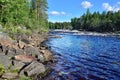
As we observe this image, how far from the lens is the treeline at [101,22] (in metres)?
→ 135

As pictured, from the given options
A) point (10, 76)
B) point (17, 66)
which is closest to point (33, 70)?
point (17, 66)

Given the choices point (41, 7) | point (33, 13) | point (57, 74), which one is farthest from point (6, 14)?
point (41, 7)

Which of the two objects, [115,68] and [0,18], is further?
[0,18]

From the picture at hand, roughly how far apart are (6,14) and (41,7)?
47486 mm

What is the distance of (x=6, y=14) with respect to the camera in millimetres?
36438

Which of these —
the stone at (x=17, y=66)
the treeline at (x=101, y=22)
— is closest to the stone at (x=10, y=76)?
A: the stone at (x=17, y=66)

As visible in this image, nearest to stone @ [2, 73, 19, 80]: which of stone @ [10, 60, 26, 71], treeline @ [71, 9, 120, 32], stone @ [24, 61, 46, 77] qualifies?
stone @ [24, 61, 46, 77]

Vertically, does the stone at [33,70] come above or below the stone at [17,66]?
below

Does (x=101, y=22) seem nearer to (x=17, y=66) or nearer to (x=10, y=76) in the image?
(x=17, y=66)

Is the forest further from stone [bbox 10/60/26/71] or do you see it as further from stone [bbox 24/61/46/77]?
stone [bbox 10/60/26/71]

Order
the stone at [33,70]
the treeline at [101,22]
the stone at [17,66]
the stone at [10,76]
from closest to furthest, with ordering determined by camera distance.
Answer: the stone at [10,76] → the stone at [33,70] → the stone at [17,66] → the treeline at [101,22]

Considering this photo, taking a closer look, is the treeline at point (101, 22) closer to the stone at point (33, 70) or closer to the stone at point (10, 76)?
the stone at point (33, 70)

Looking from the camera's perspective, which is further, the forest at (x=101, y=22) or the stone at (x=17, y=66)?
the forest at (x=101, y=22)

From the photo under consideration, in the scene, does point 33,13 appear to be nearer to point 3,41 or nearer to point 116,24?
point 3,41
